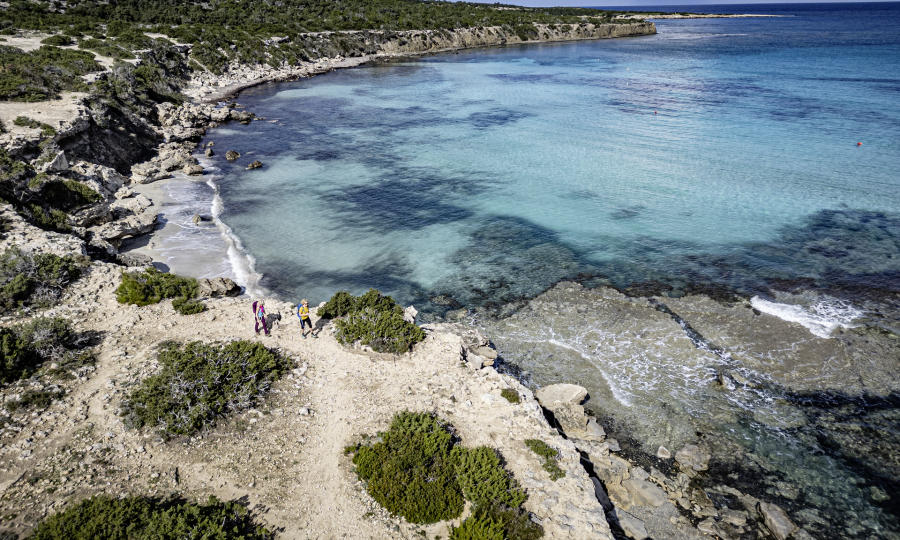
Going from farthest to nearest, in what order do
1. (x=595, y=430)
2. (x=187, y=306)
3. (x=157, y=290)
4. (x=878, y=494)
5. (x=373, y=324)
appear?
(x=157, y=290), (x=187, y=306), (x=373, y=324), (x=595, y=430), (x=878, y=494)

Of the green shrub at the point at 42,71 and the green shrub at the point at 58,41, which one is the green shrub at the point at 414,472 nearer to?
the green shrub at the point at 42,71

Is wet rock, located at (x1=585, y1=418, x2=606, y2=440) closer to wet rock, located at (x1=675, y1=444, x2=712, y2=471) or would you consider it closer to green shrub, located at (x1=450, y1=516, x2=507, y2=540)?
wet rock, located at (x1=675, y1=444, x2=712, y2=471)

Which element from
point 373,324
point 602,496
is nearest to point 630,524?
point 602,496

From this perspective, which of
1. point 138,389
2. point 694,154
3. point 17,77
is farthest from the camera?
point 694,154

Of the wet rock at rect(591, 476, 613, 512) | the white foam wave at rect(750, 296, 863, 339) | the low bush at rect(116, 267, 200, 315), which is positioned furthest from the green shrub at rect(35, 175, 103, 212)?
the white foam wave at rect(750, 296, 863, 339)

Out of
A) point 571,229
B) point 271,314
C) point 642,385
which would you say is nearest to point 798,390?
point 642,385

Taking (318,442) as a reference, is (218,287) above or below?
above

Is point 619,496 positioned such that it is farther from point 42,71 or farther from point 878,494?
point 42,71

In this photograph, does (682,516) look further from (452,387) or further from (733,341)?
(733,341)
